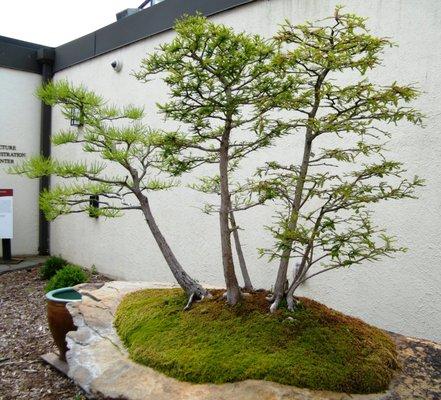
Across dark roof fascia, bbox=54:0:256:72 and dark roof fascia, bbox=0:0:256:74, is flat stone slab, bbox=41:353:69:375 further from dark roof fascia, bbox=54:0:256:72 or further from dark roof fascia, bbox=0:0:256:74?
dark roof fascia, bbox=54:0:256:72

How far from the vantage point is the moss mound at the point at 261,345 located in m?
1.74

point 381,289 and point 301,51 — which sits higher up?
point 301,51

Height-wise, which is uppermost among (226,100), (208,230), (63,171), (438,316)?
(226,100)

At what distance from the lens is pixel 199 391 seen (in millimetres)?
1725

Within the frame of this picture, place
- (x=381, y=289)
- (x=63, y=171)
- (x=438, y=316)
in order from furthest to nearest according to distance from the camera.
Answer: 1. (x=381, y=289)
2. (x=438, y=316)
3. (x=63, y=171)

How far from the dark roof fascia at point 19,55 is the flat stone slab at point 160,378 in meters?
5.58

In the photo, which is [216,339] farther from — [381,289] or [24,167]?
[381,289]

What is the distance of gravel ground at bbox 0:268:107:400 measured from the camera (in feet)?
9.42

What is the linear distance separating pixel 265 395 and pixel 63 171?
1450 millimetres

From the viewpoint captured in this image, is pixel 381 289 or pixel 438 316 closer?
pixel 438 316

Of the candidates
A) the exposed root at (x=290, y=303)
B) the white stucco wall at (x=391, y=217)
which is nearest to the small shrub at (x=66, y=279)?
the white stucco wall at (x=391, y=217)

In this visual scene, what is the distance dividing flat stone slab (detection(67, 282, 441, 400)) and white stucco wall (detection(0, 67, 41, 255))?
5127 millimetres

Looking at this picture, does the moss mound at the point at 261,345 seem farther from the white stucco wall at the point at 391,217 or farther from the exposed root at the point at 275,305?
the white stucco wall at the point at 391,217

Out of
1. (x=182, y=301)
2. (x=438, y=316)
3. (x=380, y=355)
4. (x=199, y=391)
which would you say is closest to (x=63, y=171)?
(x=182, y=301)
